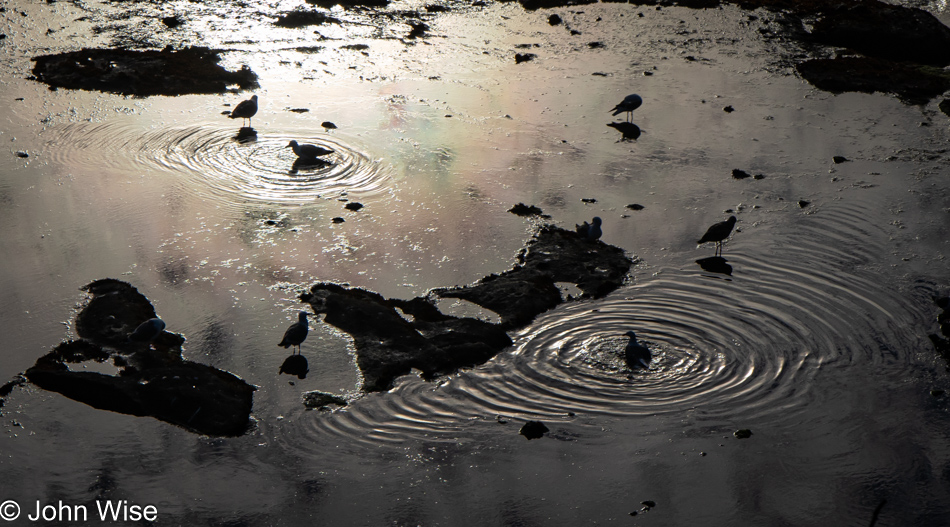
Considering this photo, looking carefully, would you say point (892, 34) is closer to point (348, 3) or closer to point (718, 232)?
point (718, 232)

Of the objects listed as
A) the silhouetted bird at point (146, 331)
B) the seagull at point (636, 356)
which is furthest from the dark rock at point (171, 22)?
the seagull at point (636, 356)

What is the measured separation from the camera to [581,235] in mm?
8109

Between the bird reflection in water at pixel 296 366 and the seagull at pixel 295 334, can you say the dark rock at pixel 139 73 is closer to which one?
the seagull at pixel 295 334

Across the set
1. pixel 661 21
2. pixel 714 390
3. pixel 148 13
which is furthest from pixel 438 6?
pixel 714 390

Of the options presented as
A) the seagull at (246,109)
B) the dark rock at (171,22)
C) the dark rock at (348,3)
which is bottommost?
the seagull at (246,109)

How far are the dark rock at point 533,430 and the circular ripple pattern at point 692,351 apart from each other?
0.13m

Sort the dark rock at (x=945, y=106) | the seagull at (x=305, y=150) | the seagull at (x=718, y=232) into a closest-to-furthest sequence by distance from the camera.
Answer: the seagull at (x=718, y=232) → the seagull at (x=305, y=150) → the dark rock at (x=945, y=106)

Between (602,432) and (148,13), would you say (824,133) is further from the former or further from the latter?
(148,13)

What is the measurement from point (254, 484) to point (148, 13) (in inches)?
464

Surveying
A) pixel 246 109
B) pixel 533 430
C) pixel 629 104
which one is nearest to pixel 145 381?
pixel 533 430

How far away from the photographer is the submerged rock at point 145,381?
5664 mm

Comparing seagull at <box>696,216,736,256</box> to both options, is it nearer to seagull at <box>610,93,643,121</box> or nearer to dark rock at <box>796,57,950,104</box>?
seagull at <box>610,93,643,121</box>

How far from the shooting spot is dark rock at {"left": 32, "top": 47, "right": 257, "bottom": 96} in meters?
11.3

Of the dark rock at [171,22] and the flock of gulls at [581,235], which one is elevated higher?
the dark rock at [171,22]
